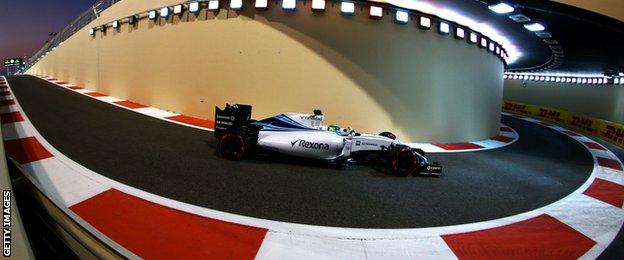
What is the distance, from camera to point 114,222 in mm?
2371

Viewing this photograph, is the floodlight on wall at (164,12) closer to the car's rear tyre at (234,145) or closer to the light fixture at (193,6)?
the light fixture at (193,6)

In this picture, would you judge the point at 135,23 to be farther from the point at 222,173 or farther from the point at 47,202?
the point at 47,202

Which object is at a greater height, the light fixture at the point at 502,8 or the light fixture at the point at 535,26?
the light fixture at the point at 535,26

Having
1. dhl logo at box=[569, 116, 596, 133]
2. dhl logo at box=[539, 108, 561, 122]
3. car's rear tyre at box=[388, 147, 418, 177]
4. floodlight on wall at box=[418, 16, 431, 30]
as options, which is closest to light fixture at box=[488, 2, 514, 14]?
floodlight on wall at box=[418, 16, 431, 30]

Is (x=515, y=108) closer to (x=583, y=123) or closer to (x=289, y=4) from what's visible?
(x=583, y=123)

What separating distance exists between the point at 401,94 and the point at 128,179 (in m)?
5.31

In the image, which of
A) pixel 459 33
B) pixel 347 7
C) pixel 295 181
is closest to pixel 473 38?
pixel 459 33

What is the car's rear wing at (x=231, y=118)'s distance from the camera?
14.4 feet

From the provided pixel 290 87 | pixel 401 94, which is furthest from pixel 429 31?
pixel 290 87

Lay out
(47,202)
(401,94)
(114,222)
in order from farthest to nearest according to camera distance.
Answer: (401,94) → (114,222) → (47,202)

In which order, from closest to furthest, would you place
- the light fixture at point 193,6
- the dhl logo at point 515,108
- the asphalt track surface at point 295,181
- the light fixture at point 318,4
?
the asphalt track surface at point 295,181
the light fixture at point 318,4
the light fixture at point 193,6
the dhl logo at point 515,108

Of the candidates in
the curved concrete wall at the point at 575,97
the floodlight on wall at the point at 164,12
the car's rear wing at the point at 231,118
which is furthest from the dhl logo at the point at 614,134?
the floodlight on wall at the point at 164,12

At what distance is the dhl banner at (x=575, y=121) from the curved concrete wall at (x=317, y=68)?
27.2 ft

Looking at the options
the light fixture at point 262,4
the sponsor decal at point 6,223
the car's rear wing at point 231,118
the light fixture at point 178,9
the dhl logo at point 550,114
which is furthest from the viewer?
the dhl logo at point 550,114
